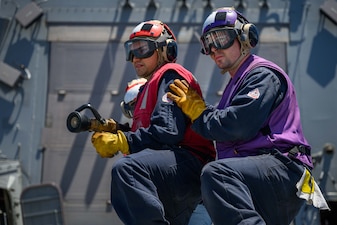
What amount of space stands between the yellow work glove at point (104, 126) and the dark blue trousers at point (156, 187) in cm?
32

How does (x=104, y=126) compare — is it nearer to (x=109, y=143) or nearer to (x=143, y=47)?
(x=109, y=143)

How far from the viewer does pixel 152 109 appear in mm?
3193

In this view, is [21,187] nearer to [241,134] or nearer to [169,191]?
[169,191]

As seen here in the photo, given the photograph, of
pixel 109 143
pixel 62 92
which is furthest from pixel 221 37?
pixel 62 92

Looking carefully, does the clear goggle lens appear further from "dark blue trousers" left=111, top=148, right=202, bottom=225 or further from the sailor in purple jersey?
"dark blue trousers" left=111, top=148, right=202, bottom=225

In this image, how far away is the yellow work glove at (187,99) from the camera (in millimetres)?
2910

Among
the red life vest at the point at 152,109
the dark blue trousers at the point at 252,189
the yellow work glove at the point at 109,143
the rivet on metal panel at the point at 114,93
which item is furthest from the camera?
the rivet on metal panel at the point at 114,93

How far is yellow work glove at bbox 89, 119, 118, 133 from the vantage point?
3.18 metres

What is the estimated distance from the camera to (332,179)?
19.1ft

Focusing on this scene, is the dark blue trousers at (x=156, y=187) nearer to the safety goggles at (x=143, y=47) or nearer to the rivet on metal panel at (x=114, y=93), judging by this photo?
the safety goggles at (x=143, y=47)

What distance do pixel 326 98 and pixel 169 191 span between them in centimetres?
353

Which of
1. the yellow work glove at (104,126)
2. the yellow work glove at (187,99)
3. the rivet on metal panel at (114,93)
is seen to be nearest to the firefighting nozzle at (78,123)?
the yellow work glove at (104,126)

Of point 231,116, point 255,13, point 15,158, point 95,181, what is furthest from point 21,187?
point 231,116

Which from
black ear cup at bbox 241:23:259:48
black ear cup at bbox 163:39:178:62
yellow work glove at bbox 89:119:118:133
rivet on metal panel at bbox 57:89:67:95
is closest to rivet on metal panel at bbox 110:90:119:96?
rivet on metal panel at bbox 57:89:67:95
